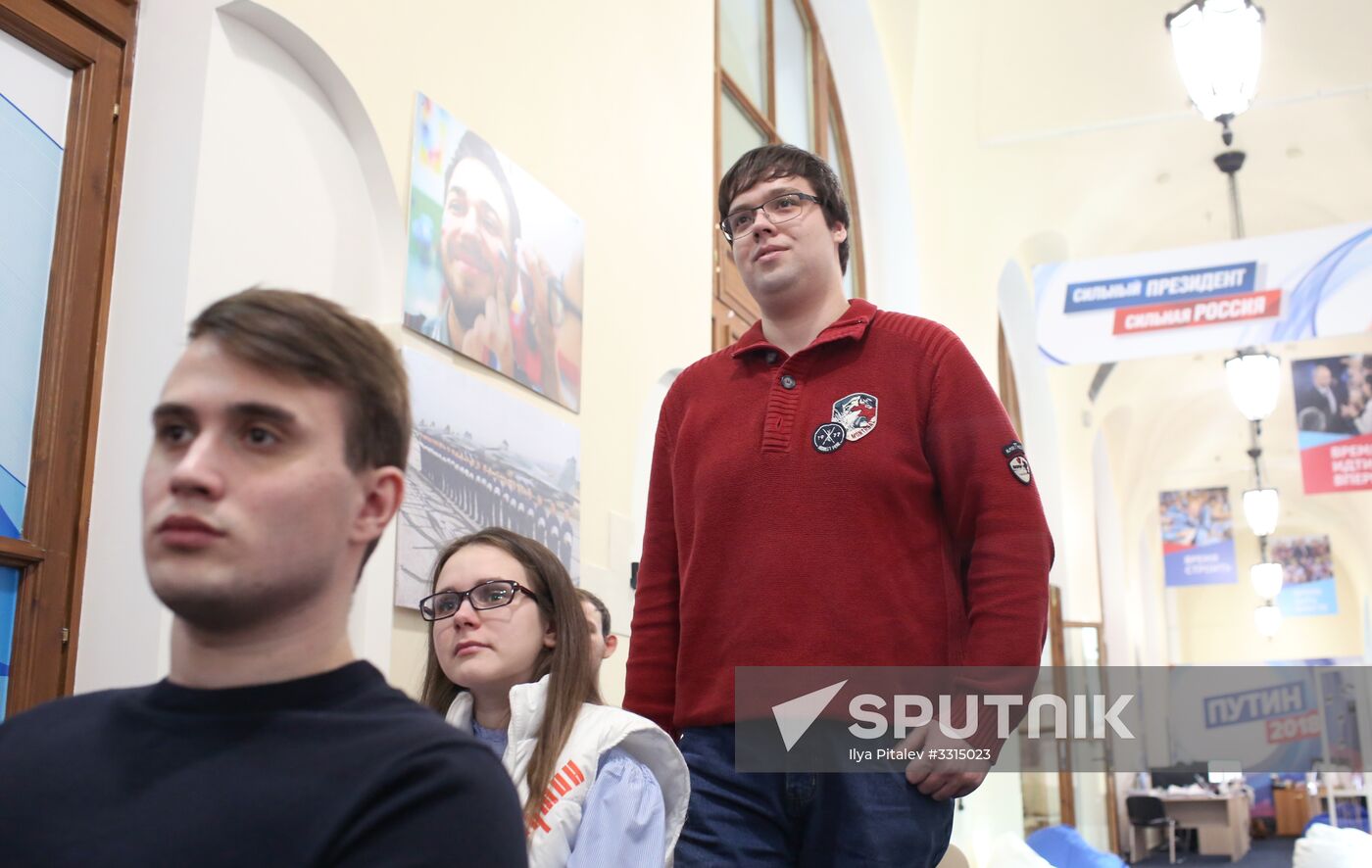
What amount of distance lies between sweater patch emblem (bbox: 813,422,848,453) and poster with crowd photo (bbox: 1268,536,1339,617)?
24.5 m

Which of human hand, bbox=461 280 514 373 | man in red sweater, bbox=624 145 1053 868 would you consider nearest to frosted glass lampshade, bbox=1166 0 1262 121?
human hand, bbox=461 280 514 373

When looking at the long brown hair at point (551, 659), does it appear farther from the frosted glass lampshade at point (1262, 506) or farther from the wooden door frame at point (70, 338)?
the frosted glass lampshade at point (1262, 506)

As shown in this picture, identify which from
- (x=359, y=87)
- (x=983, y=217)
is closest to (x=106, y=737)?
(x=359, y=87)

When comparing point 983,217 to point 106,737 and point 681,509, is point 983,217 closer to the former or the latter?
point 681,509

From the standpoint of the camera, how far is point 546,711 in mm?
2332

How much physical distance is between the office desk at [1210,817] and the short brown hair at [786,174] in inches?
674

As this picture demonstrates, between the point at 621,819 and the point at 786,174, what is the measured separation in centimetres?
110

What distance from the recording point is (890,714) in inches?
75.9

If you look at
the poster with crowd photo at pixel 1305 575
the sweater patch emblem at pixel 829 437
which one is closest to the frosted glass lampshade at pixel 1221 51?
the sweater patch emblem at pixel 829 437

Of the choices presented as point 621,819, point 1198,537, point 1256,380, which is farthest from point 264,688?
point 1198,537

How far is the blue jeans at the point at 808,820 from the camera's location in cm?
186

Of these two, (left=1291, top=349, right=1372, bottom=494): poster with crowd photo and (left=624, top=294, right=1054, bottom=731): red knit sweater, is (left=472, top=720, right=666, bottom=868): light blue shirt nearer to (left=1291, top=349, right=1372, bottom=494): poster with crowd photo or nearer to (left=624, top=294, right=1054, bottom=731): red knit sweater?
(left=624, top=294, right=1054, bottom=731): red knit sweater

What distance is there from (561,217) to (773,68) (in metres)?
3.47

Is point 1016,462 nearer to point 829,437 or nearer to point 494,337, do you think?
point 829,437
